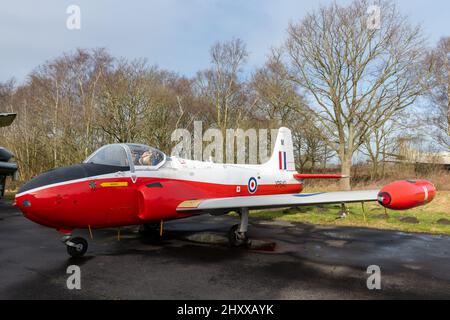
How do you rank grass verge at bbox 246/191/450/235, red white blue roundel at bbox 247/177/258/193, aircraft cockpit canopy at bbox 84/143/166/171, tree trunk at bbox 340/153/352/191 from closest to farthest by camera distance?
1. aircraft cockpit canopy at bbox 84/143/166/171
2. red white blue roundel at bbox 247/177/258/193
3. grass verge at bbox 246/191/450/235
4. tree trunk at bbox 340/153/352/191

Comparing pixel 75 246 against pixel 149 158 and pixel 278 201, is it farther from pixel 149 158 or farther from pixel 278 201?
pixel 278 201

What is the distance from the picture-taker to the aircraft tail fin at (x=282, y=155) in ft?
39.4

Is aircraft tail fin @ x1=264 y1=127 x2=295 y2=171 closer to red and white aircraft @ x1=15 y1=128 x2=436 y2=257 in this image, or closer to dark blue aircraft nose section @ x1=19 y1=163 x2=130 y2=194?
red and white aircraft @ x1=15 y1=128 x2=436 y2=257

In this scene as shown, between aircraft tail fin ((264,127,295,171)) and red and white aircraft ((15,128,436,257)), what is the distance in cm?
328

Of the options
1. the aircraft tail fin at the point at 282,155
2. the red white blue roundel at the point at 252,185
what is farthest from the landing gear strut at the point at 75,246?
the aircraft tail fin at the point at 282,155

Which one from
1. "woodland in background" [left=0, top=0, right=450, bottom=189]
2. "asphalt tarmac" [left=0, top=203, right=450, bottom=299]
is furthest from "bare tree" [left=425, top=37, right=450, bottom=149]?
"asphalt tarmac" [left=0, top=203, right=450, bottom=299]

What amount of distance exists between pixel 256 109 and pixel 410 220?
21075mm

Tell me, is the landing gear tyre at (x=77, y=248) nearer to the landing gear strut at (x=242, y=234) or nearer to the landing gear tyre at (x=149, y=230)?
the landing gear tyre at (x=149, y=230)

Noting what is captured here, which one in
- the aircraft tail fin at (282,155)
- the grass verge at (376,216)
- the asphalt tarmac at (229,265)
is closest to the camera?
the asphalt tarmac at (229,265)

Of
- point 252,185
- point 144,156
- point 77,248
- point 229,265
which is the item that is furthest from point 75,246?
point 252,185

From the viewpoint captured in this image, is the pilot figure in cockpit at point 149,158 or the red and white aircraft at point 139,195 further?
the pilot figure in cockpit at point 149,158

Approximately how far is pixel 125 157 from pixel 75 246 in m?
2.07

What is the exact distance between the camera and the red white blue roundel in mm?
10117
